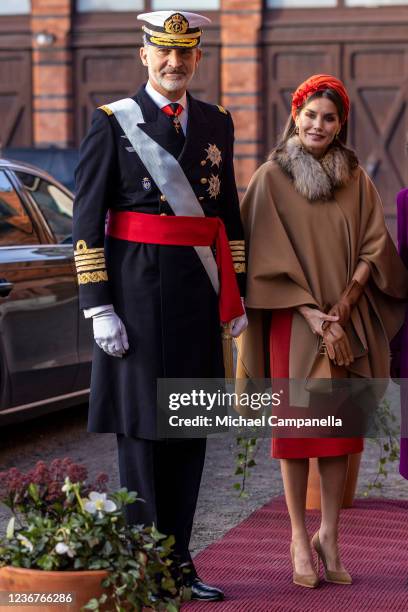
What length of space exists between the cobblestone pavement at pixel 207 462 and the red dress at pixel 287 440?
0.85m

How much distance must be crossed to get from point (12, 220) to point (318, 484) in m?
2.38

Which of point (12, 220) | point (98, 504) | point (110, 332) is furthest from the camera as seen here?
point (12, 220)

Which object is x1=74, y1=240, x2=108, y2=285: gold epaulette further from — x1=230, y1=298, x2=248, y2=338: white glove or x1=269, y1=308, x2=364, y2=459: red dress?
x1=269, y1=308, x2=364, y2=459: red dress

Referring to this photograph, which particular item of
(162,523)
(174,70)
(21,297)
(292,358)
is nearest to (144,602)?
(162,523)

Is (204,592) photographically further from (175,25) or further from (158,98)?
(175,25)

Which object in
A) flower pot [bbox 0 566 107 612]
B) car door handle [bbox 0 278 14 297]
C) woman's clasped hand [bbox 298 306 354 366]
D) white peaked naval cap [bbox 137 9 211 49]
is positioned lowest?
car door handle [bbox 0 278 14 297]

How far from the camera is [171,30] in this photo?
4.33 m

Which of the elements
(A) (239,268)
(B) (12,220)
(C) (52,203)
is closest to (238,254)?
(A) (239,268)

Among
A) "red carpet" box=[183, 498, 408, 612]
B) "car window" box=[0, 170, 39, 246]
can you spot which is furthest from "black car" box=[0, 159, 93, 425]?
"red carpet" box=[183, 498, 408, 612]

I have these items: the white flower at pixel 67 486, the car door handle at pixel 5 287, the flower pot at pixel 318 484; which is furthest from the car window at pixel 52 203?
the white flower at pixel 67 486

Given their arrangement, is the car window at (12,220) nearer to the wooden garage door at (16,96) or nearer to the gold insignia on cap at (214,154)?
the gold insignia on cap at (214,154)

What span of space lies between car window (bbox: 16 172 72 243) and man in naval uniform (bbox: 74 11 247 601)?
10.7ft

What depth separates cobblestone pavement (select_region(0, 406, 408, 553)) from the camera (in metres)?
6.00

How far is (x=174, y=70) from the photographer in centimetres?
434
